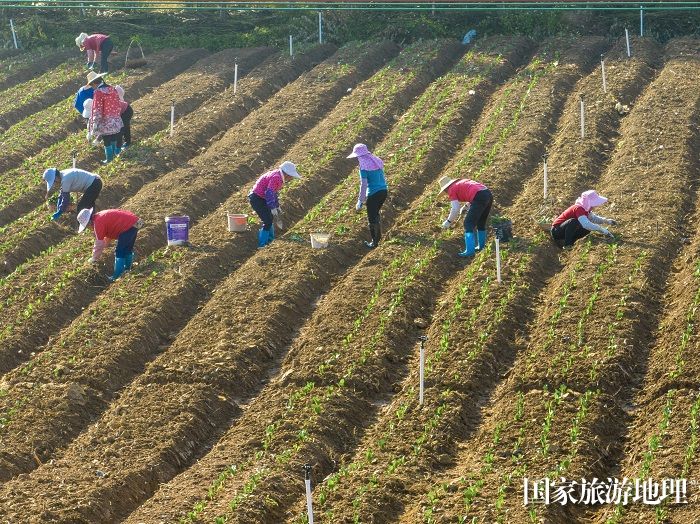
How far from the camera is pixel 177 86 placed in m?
25.3

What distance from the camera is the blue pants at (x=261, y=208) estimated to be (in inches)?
666

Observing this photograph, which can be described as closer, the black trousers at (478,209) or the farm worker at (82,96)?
the black trousers at (478,209)

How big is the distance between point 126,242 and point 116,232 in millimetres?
208

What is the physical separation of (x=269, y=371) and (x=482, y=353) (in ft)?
7.91

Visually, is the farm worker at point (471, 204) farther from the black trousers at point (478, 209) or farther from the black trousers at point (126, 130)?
the black trousers at point (126, 130)

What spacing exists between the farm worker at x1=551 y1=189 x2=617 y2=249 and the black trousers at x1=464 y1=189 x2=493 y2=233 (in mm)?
949

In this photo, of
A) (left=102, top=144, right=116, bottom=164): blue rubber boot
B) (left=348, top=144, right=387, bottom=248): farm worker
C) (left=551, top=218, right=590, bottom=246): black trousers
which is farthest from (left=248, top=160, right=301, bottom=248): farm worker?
(left=102, top=144, right=116, bottom=164): blue rubber boot

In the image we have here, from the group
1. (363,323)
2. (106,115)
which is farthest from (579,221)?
(106,115)

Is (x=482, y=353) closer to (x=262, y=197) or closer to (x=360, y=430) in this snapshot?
(x=360, y=430)

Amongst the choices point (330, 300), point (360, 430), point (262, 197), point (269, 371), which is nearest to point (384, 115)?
point (262, 197)

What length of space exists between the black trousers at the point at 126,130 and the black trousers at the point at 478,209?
7300 mm

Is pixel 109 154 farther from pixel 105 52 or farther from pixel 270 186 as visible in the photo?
pixel 105 52

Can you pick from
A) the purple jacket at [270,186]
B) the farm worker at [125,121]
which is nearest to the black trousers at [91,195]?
the purple jacket at [270,186]

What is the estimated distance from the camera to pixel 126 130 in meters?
21.4
